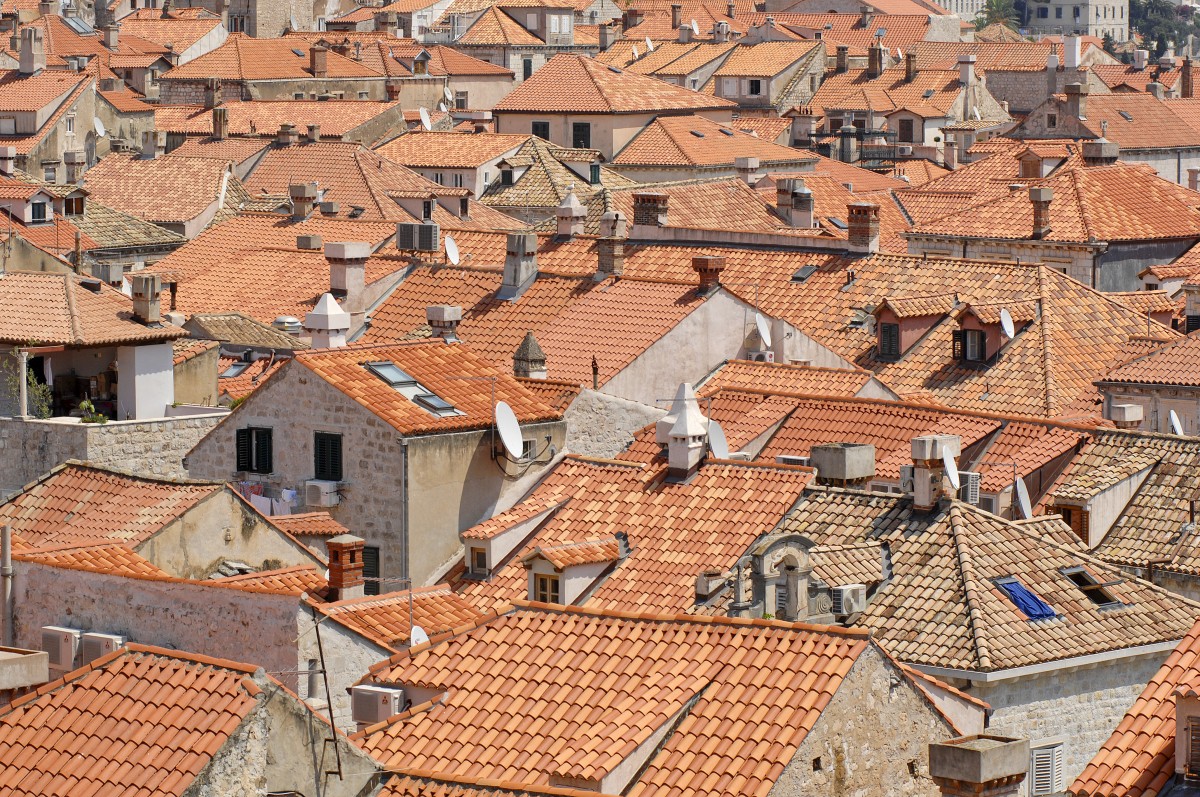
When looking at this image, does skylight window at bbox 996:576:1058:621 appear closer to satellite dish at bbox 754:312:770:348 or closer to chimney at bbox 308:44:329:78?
satellite dish at bbox 754:312:770:348

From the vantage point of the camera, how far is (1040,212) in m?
67.2

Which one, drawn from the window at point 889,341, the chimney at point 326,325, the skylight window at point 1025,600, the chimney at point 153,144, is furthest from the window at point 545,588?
the chimney at point 153,144

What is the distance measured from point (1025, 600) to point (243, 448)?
1093 cm

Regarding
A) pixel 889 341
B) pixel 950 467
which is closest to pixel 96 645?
pixel 950 467

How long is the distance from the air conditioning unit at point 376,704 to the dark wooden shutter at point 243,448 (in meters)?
11.9

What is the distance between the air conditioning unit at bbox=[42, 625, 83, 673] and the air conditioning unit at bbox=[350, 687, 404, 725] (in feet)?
8.08

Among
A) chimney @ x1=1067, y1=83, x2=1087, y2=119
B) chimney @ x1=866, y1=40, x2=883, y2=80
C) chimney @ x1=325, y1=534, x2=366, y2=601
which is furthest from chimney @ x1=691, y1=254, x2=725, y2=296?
chimney @ x1=866, y1=40, x2=883, y2=80

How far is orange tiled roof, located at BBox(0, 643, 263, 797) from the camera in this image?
20.2 meters

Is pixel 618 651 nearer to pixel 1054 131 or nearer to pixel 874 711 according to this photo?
pixel 874 711

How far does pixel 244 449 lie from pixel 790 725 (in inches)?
603

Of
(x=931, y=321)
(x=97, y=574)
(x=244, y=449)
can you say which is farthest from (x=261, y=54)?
(x=97, y=574)

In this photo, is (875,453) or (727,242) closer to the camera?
(875,453)

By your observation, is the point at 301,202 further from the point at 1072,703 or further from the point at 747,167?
the point at 1072,703

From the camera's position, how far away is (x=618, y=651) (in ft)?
79.2
